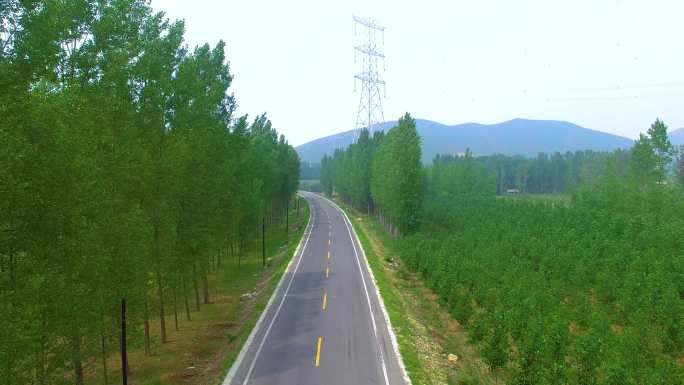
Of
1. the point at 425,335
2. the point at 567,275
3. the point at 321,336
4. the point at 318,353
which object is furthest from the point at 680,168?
the point at 318,353

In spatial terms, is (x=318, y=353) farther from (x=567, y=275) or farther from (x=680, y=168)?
(x=680, y=168)

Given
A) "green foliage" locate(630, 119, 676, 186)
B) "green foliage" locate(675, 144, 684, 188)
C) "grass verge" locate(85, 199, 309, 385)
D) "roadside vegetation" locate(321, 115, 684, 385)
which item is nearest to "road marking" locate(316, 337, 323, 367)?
"grass verge" locate(85, 199, 309, 385)

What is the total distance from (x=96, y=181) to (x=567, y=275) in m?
29.9

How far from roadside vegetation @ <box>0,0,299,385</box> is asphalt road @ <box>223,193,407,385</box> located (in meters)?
4.90

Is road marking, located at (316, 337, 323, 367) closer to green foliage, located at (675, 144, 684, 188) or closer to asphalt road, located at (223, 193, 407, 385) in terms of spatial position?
asphalt road, located at (223, 193, 407, 385)

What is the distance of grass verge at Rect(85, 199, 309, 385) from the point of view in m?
18.4

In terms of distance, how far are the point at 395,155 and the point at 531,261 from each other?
20679 mm

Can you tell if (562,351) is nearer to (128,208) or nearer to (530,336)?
(530,336)

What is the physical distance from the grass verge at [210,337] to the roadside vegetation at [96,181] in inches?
28.2

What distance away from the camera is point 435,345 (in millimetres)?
21234

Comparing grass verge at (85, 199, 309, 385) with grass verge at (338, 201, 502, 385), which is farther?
grass verge at (85, 199, 309, 385)

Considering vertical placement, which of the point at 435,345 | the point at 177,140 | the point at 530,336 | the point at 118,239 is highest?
the point at 177,140

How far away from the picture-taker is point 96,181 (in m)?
13.4

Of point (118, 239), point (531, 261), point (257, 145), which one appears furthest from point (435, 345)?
point (257, 145)
